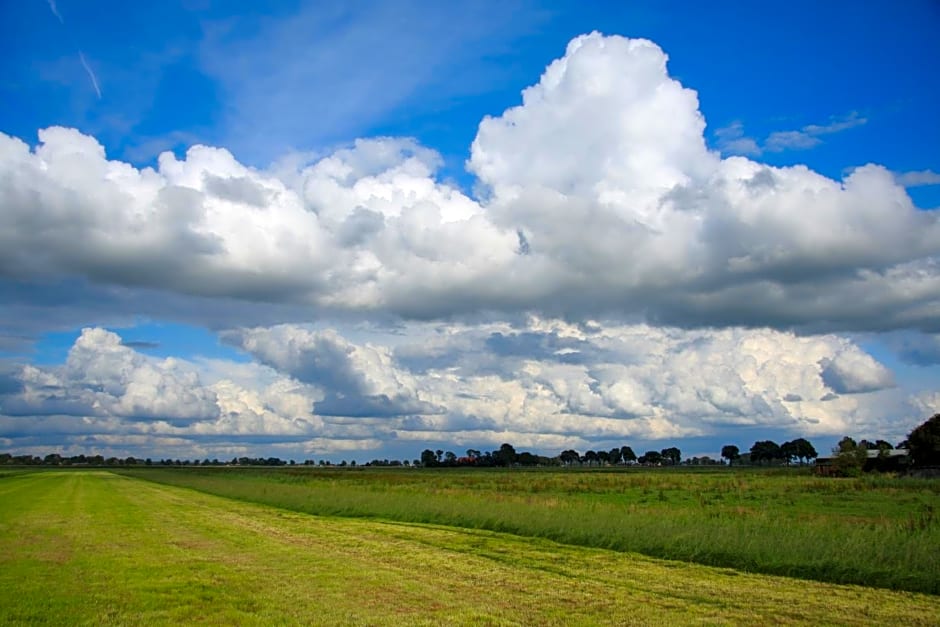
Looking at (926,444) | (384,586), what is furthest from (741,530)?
(926,444)

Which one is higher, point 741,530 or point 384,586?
point 741,530

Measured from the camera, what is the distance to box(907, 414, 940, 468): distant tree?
266ft

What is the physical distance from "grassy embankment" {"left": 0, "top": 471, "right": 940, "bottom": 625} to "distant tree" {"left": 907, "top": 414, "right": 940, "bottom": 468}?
246 feet

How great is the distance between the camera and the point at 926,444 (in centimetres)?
8206

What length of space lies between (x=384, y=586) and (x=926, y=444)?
3364 inches

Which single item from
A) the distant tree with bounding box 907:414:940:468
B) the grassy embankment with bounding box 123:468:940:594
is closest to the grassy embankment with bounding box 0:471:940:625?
the grassy embankment with bounding box 123:468:940:594

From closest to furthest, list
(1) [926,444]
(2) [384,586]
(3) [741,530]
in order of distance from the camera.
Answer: (2) [384,586]
(3) [741,530]
(1) [926,444]

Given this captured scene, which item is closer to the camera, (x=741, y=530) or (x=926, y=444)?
(x=741, y=530)

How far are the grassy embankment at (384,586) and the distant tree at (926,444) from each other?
75097 millimetres

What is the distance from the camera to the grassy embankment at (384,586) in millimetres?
12297

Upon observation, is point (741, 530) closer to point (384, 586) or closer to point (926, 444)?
point (384, 586)

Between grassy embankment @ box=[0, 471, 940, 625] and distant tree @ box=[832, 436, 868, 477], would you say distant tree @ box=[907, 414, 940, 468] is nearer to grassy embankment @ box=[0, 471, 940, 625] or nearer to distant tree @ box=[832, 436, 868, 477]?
distant tree @ box=[832, 436, 868, 477]

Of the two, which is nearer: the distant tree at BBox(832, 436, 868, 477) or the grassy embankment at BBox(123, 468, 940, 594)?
the grassy embankment at BBox(123, 468, 940, 594)

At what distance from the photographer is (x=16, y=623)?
11.6 metres
